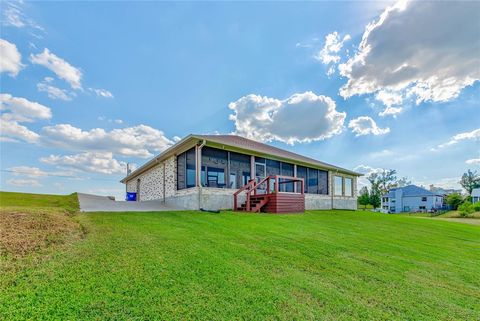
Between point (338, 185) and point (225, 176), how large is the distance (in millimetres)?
10916

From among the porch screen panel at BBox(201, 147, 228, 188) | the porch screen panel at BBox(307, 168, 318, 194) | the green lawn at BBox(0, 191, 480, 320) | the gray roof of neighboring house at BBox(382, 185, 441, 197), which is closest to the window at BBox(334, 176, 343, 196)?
the porch screen panel at BBox(307, 168, 318, 194)

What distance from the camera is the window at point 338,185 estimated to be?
1808 centimetres

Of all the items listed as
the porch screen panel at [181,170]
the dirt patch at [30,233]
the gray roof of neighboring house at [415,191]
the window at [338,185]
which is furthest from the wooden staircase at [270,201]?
the gray roof of neighboring house at [415,191]

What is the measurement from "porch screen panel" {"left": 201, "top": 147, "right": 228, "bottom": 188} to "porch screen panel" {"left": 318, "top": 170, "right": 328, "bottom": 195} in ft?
27.0

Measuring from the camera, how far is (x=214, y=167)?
1091 cm

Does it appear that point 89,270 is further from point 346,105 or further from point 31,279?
point 346,105

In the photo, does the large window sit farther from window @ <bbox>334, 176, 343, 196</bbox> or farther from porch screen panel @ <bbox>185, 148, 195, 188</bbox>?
window @ <bbox>334, 176, 343, 196</bbox>

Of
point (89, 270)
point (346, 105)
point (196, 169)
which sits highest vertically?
point (346, 105)

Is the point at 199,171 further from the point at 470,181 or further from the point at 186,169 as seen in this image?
the point at 470,181

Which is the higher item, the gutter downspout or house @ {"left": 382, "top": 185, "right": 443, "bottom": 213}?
the gutter downspout

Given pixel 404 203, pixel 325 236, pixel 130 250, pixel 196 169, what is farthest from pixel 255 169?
pixel 404 203

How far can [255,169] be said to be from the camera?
12.5 meters

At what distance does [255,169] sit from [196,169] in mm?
3432

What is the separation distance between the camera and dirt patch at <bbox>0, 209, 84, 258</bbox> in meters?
3.52
